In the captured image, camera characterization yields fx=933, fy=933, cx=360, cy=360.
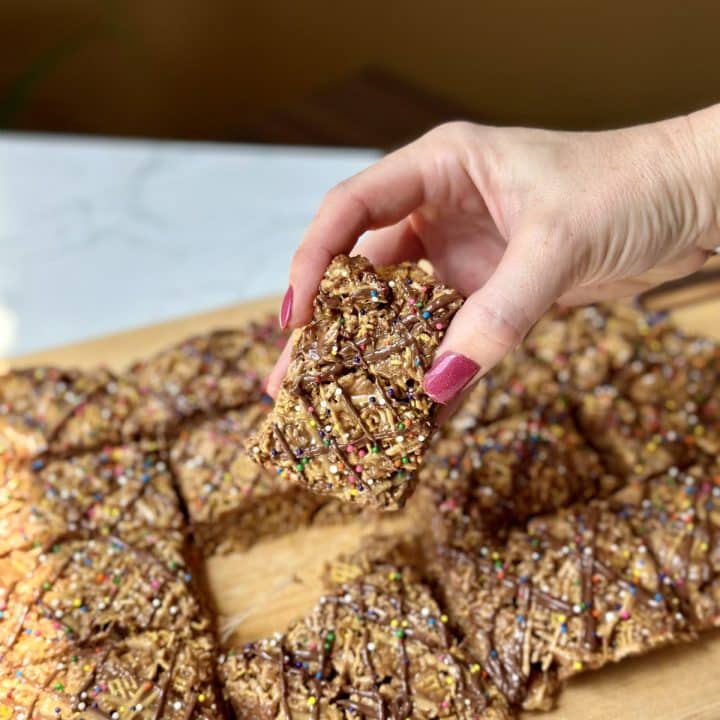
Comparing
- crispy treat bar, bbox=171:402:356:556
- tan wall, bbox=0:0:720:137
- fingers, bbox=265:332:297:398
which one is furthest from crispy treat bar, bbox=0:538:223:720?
tan wall, bbox=0:0:720:137

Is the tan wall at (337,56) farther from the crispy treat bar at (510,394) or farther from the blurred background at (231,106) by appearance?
the crispy treat bar at (510,394)

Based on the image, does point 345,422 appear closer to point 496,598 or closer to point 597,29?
point 496,598

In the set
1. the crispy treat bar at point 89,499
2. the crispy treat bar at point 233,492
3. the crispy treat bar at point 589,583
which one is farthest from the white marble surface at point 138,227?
the crispy treat bar at point 589,583

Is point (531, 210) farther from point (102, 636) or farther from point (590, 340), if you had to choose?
point (102, 636)

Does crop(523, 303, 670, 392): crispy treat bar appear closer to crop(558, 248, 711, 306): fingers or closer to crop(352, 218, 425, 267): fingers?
crop(558, 248, 711, 306): fingers

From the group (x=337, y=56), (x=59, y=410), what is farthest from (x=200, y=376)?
(x=337, y=56)
